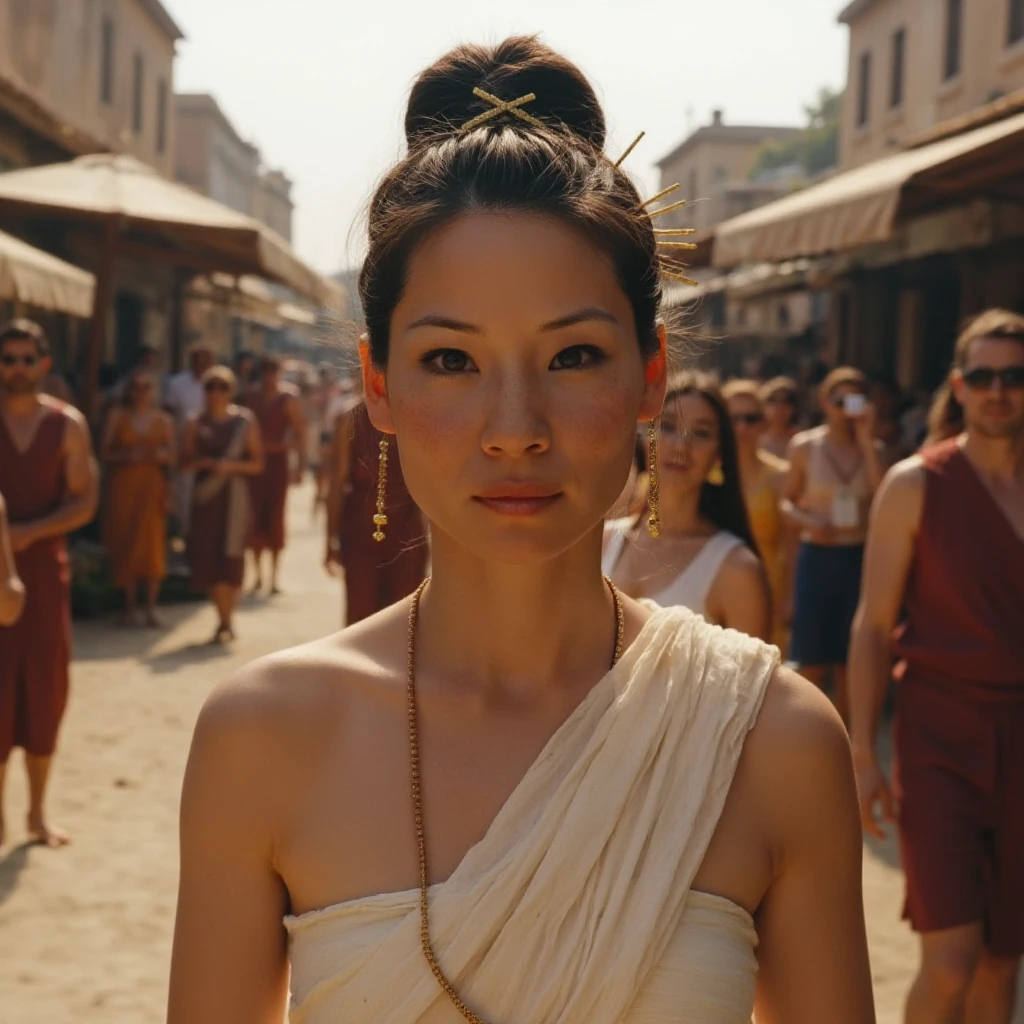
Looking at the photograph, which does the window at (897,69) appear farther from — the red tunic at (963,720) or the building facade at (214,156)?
the building facade at (214,156)

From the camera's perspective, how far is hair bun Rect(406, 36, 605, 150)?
1953 millimetres

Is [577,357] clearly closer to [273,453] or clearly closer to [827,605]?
[827,605]

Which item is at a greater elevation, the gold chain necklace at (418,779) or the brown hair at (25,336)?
the brown hair at (25,336)

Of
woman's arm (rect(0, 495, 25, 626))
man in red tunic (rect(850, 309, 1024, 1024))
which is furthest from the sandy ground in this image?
woman's arm (rect(0, 495, 25, 626))

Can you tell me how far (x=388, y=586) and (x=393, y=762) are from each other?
21.9ft

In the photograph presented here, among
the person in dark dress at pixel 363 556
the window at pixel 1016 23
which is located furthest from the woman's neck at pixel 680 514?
the window at pixel 1016 23

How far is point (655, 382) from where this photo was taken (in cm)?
194

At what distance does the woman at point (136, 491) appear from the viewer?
1180 cm

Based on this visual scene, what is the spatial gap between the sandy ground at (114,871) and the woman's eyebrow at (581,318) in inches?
139

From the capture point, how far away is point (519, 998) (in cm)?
164

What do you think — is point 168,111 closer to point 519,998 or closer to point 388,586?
point 388,586

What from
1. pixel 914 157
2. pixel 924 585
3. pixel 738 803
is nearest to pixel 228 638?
pixel 914 157

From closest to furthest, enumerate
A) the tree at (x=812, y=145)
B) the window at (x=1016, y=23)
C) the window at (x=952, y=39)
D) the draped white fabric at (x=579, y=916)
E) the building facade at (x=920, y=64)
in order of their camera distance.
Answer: the draped white fabric at (x=579, y=916) → the window at (x=1016, y=23) → the building facade at (x=920, y=64) → the window at (x=952, y=39) → the tree at (x=812, y=145)

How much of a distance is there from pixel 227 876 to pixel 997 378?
3337 mm
